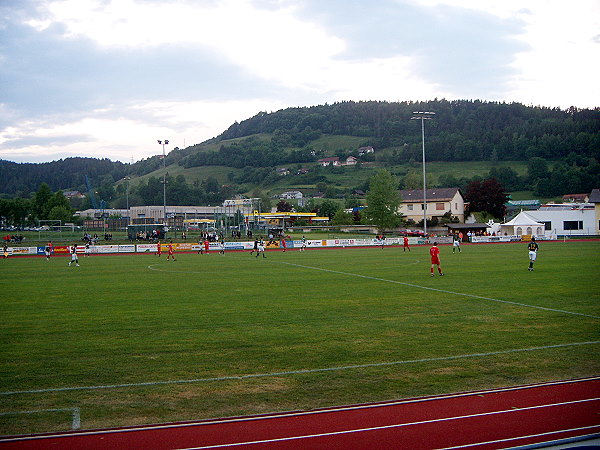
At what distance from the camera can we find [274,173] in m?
189

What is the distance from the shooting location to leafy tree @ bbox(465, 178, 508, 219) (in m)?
98.1

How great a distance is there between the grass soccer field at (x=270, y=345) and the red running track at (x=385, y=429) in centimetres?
47

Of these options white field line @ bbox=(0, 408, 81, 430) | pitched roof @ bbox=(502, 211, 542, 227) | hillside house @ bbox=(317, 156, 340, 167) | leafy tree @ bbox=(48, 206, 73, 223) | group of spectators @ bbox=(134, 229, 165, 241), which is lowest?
white field line @ bbox=(0, 408, 81, 430)

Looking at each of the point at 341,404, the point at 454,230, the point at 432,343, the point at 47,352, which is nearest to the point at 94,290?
the point at 47,352

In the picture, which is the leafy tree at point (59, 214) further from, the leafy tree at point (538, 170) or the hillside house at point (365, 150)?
the hillside house at point (365, 150)

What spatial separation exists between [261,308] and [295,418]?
10.2 meters

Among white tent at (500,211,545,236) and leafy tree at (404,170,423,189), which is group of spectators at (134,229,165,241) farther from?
leafy tree at (404,170,423,189)

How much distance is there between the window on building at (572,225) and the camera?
74375mm

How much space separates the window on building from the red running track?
73536mm

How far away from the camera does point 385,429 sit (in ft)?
25.1

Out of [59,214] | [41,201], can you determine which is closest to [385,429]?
[59,214]

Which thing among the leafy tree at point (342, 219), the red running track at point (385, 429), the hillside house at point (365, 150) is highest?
the hillside house at point (365, 150)

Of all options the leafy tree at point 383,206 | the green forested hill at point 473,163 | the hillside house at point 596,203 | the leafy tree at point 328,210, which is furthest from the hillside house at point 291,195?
the hillside house at point 596,203

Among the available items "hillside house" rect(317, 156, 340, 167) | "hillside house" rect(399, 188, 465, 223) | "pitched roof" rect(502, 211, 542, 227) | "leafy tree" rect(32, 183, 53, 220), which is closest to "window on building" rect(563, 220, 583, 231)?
"pitched roof" rect(502, 211, 542, 227)
